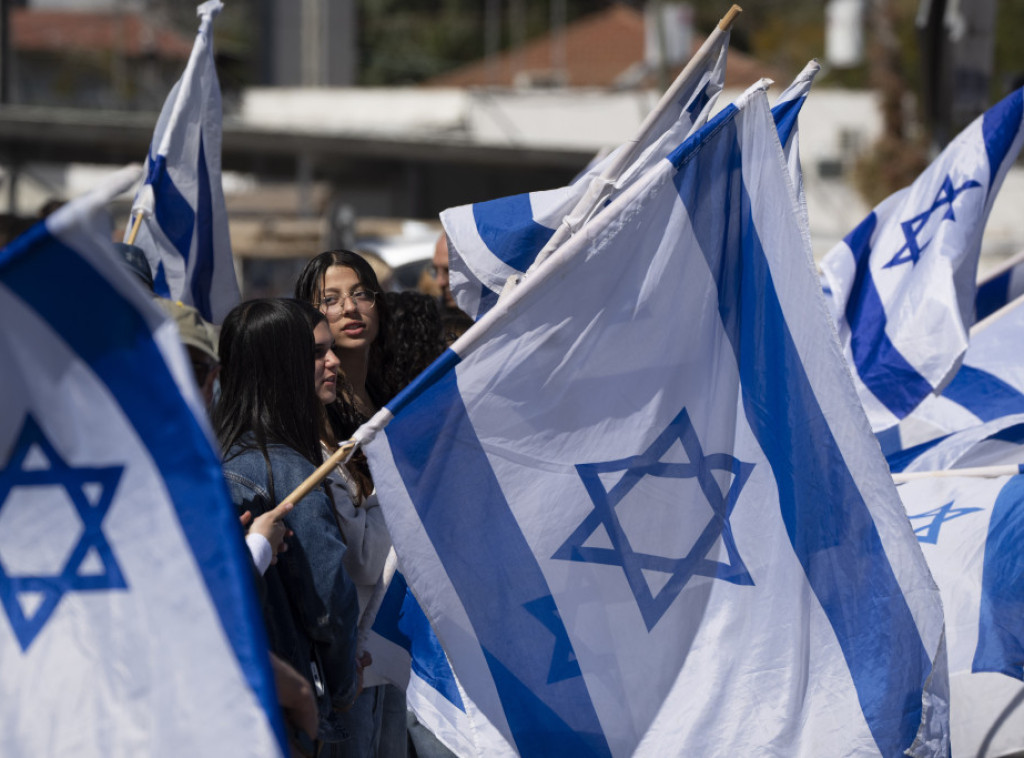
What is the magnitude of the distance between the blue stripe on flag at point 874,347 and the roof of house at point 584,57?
36.6 meters

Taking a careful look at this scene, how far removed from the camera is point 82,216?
6.34ft

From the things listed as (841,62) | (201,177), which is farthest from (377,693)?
(841,62)

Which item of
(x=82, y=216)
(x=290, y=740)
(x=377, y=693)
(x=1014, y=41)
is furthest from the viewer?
(x=1014, y=41)

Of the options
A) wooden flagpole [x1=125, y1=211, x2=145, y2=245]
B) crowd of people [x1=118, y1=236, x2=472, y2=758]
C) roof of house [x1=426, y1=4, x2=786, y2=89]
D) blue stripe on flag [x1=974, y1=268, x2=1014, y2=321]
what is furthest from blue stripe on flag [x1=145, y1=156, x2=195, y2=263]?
roof of house [x1=426, y1=4, x2=786, y2=89]

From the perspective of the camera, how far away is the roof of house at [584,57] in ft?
140

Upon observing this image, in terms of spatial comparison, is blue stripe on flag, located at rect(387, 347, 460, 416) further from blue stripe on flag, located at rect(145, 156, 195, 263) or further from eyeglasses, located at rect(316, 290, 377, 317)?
blue stripe on flag, located at rect(145, 156, 195, 263)

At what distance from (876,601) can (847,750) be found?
32 cm

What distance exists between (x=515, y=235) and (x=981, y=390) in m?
1.94

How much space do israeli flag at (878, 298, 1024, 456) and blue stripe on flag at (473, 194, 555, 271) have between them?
1.50m

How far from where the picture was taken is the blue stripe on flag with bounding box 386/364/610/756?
287 centimetres

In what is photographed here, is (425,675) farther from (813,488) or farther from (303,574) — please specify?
(813,488)

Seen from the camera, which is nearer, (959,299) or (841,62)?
(959,299)

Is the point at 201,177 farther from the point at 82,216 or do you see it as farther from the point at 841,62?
the point at 841,62

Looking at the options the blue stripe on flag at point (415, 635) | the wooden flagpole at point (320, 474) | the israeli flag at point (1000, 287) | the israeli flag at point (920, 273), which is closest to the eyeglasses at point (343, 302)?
the blue stripe on flag at point (415, 635)
